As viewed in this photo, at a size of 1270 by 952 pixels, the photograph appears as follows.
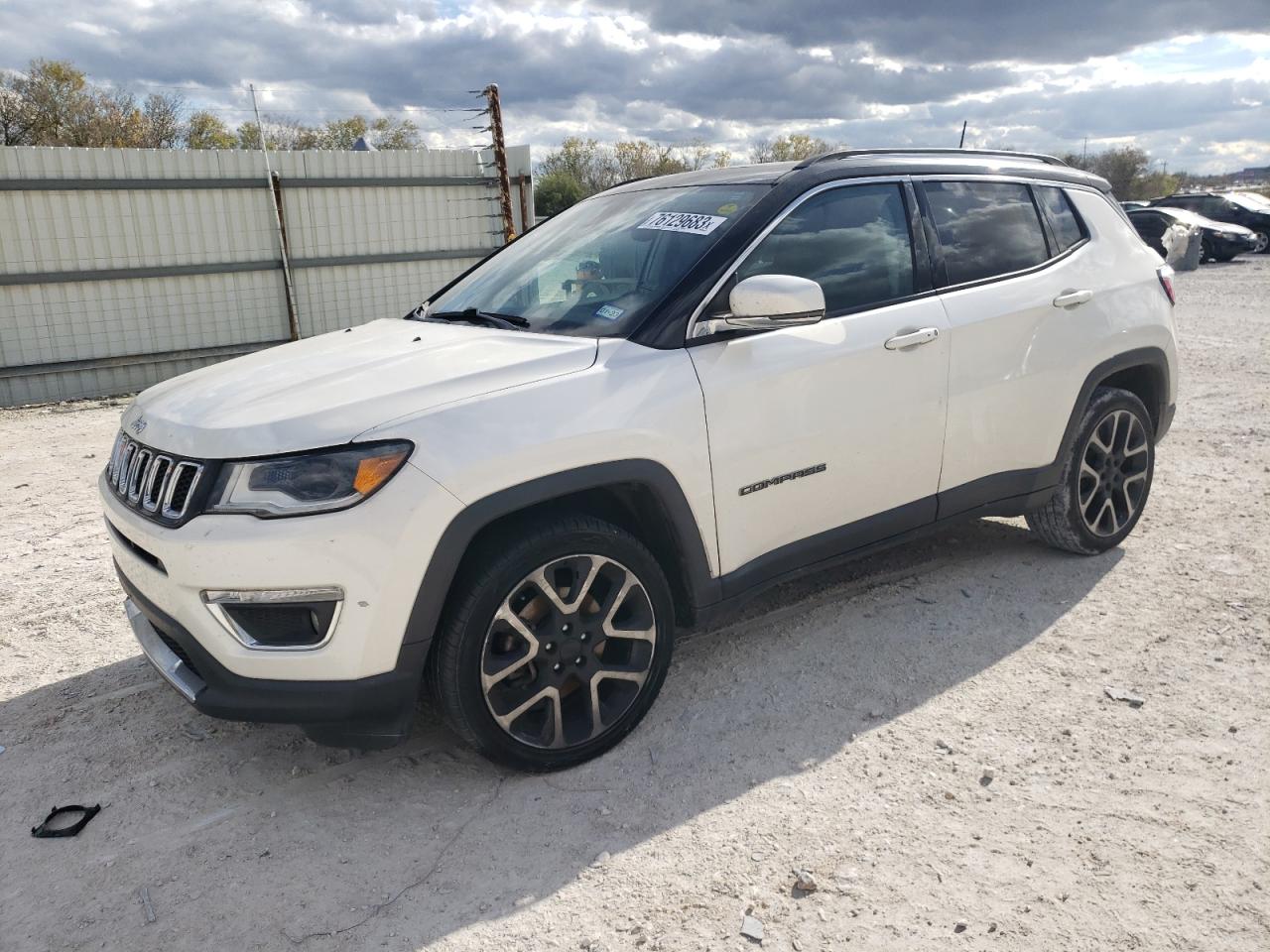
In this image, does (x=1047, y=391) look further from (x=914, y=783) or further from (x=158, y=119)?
(x=158, y=119)

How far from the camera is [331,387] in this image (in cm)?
295

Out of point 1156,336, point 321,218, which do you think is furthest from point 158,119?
point 1156,336

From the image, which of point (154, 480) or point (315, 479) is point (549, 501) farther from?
point (154, 480)

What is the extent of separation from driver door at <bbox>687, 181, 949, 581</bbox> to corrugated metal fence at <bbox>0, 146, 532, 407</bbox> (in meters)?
9.23

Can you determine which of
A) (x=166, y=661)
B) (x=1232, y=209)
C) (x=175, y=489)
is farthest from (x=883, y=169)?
(x=1232, y=209)

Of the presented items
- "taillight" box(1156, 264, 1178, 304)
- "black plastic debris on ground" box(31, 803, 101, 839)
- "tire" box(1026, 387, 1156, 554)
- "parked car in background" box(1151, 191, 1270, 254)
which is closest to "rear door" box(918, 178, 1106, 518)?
"tire" box(1026, 387, 1156, 554)

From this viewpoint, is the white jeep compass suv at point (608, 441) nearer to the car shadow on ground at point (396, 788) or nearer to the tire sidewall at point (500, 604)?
the tire sidewall at point (500, 604)

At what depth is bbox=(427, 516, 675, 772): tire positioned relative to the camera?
2.85 metres

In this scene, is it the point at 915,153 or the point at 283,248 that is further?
the point at 283,248

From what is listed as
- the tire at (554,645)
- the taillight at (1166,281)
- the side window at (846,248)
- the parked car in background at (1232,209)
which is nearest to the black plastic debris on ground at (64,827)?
the tire at (554,645)

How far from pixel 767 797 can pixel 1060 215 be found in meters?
3.01

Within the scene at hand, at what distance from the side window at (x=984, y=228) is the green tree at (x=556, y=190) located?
1343 inches

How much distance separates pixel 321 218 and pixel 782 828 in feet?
34.5

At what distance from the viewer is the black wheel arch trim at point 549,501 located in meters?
2.73
